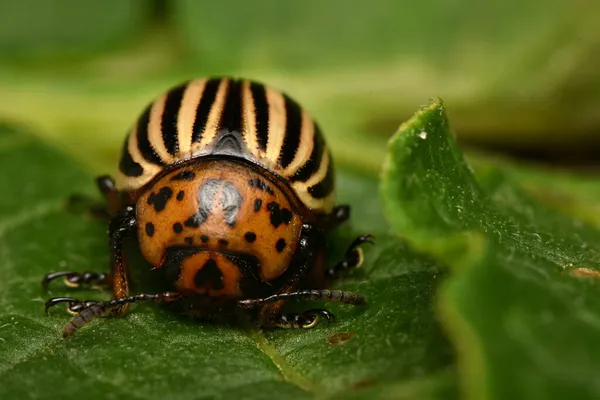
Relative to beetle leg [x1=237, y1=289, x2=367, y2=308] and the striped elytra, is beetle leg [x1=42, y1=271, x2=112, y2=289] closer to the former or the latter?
the striped elytra

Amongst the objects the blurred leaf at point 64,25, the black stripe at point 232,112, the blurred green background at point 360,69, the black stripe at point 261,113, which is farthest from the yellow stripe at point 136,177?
the blurred leaf at point 64,25

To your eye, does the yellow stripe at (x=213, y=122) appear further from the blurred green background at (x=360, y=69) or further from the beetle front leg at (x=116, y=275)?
the blurred green background at (x=360, y=69)

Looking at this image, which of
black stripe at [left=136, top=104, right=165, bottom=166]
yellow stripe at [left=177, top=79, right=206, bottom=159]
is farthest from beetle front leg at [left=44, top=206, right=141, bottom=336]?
yellow stripe at [left=177, top=79, right=206, bottom=159]

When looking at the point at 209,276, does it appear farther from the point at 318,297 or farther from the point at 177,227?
the point at 318,297

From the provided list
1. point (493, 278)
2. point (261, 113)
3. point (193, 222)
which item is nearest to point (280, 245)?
point (193, 222)

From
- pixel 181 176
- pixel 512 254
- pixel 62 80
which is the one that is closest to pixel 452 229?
pixel 512 254

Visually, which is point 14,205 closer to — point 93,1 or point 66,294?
point 66,294
